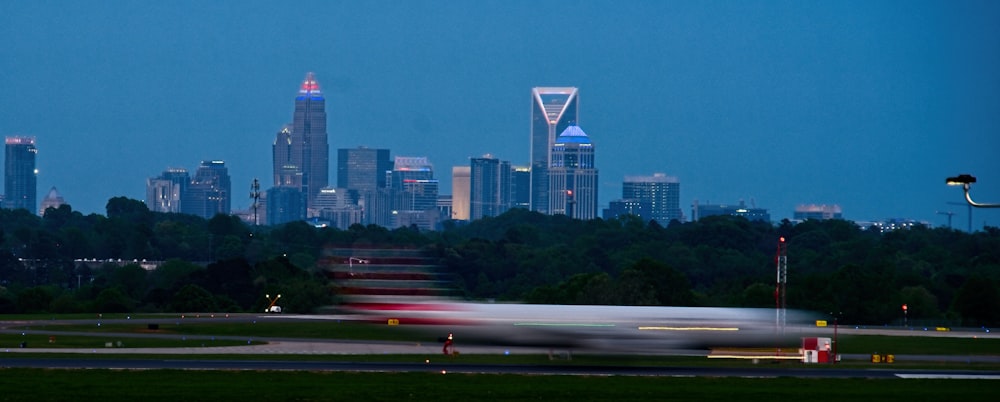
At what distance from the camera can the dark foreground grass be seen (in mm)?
39281

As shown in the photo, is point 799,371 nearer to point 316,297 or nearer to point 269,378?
point 269,378

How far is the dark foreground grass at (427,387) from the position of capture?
39281 millimetres

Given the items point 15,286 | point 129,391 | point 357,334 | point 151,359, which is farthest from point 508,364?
point 15,286

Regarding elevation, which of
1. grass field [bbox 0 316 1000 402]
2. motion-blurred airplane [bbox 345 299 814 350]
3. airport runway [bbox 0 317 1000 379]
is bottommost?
airport runway [bbox 0 317 1000 379]

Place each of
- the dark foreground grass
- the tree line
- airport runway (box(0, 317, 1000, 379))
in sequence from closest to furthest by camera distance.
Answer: the dark foreground grass, airport runway (box(0, 317, 1000, 379)), the tree line

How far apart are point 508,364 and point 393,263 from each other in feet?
134

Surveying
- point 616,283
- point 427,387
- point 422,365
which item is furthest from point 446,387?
point 616,283

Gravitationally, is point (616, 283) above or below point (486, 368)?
above

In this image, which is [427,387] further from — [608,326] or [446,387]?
[608,326]

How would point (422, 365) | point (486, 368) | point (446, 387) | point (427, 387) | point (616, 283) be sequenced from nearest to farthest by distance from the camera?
point (427, 387) → point (446, 387) → point (486, 368) → point (422, 365) → point (616, 283)

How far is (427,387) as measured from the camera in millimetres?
41531

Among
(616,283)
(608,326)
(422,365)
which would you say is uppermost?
(616,283)

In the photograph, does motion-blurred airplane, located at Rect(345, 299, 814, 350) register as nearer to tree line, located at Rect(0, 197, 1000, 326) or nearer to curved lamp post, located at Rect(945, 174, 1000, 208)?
curved lamp post, located at Rect(945, 174, 1000, 208)

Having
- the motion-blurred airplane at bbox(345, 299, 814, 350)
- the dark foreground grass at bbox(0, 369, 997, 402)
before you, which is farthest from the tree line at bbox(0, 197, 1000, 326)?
the dark foreground grass at bbox(0, 369, 997, 402)
